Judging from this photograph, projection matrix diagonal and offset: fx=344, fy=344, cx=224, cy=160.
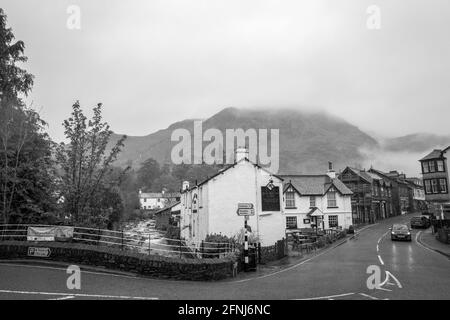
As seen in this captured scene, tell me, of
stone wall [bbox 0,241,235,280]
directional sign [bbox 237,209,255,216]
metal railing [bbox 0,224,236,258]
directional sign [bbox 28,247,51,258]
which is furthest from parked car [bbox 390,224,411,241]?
directional sign [bbox 28,247,51,258]

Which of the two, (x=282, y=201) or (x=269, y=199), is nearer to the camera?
(x=269, y=199)

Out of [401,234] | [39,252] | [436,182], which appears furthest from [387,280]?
[436,182]

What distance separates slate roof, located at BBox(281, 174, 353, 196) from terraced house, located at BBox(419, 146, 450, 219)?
1517 cm

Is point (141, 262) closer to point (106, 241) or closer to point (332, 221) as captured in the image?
point (106, 241)

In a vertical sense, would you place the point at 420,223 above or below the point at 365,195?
below

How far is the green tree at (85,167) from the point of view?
18578 millimetres

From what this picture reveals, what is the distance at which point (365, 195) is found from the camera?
64.4 m

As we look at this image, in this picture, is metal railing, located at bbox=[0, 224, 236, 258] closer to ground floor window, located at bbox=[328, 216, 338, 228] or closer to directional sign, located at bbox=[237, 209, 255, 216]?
directional sign, located at bbox=[237, 209, 255, 216]

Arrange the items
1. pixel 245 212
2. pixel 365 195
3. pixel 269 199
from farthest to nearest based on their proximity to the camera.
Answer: pixel 365 195
pixel 269 199
pixel 245 212

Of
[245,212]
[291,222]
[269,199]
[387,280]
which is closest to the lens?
[387,280]

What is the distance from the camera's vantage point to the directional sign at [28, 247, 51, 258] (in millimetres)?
16109

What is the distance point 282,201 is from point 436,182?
38.5 m

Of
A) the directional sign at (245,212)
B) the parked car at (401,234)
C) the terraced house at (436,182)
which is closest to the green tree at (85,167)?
the directional sign at (245,212)
